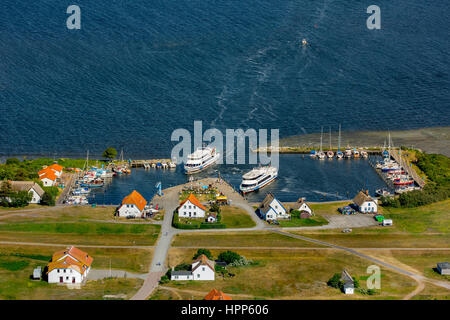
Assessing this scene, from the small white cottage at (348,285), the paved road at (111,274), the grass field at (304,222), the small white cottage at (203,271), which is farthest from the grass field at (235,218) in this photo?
the small white cottage at (348,285)

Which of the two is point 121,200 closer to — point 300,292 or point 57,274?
point 57,274

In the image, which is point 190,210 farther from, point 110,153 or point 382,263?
point 110,153

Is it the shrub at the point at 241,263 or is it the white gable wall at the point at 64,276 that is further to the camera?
the shrub at the point at 241,263

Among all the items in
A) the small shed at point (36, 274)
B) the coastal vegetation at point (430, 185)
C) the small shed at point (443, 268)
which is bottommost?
the small shed at point (36, 274)

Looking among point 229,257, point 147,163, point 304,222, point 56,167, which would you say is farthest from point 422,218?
point 56,167

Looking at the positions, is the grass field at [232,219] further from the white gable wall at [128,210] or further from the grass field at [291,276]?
the grass field at [291,276]

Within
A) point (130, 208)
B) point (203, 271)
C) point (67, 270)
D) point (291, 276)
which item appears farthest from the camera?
point (130, 208)

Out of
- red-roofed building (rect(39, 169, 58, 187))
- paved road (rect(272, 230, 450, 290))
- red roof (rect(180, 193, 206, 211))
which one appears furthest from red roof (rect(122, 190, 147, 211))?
paved road (rect(272, 230, 450, 290))
